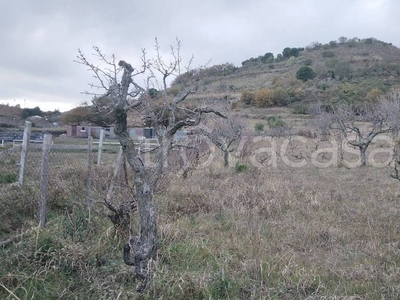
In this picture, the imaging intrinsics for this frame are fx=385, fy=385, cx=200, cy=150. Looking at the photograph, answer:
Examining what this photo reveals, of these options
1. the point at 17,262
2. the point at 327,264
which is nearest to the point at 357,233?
the point at 327,264

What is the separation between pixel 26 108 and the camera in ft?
108

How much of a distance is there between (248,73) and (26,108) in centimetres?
3490

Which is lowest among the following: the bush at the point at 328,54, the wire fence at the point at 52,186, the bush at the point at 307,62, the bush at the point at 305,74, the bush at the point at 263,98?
the wire fence at the point at 52,186

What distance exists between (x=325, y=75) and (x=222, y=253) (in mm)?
50307

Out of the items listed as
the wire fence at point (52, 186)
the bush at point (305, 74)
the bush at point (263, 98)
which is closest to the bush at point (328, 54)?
the bush at point (305, 74)

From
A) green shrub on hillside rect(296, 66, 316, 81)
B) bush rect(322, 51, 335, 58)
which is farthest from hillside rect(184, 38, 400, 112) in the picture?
green shrub on hillside rect(296, 66, 316, 81)

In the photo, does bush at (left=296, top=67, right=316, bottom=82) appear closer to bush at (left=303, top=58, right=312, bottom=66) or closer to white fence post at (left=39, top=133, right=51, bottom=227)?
bush at (left=303, top=58, right=312, bottom=66)

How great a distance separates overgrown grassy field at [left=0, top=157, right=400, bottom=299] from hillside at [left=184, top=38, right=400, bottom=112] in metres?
23.3

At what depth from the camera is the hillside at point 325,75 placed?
4066cm

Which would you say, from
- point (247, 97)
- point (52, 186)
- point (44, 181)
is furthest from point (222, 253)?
point (247, 97)

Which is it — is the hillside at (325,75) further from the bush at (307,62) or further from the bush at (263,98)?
the bush at (263,98)

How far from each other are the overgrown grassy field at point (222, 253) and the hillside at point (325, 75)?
23.3 m

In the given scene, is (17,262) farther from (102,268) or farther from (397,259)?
(397,259)

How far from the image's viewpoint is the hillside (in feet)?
133
